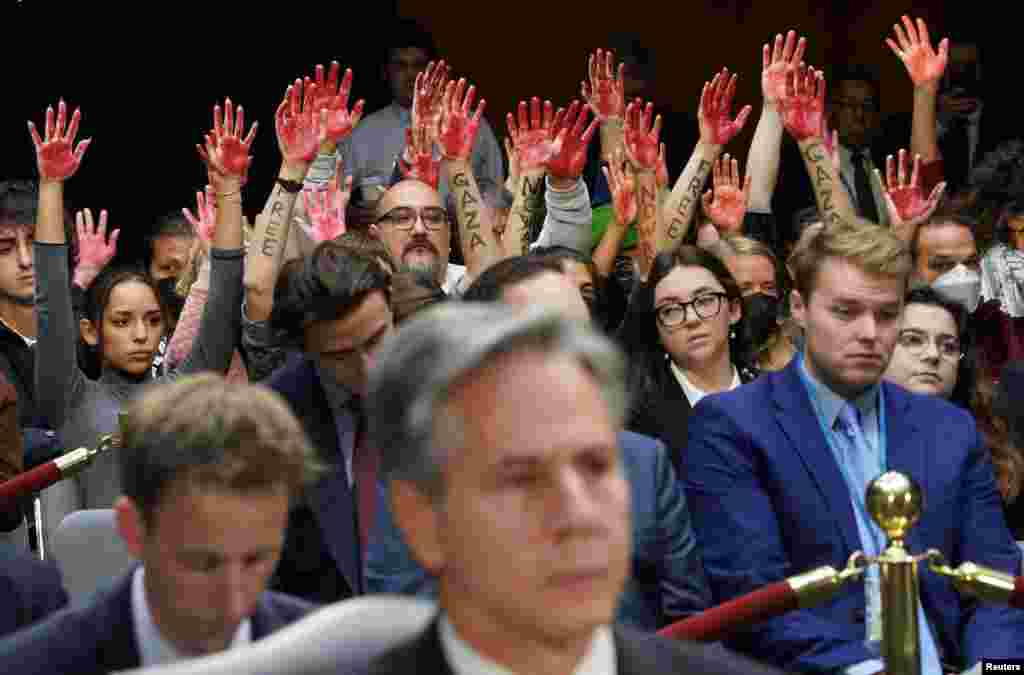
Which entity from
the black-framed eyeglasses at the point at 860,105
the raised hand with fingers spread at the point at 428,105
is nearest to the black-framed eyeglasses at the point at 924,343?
the raised hand with fingers spread at the point at 428,105

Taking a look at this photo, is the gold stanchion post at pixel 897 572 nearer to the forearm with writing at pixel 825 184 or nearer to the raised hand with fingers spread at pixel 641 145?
the forearm with writing at pixel 825 184

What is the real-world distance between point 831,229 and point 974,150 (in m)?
4.21

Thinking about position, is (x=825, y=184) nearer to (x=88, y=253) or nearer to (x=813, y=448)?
(x=88, y=253)

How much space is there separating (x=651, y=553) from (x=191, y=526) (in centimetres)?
137

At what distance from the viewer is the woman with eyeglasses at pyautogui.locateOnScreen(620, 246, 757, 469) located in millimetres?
4984

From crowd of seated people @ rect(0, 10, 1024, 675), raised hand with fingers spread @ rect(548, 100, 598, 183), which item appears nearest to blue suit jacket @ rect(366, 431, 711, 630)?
crowd of seated people @ rect(0, 10, 1024, 675)

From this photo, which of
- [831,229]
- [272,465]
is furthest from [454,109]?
[272,465]

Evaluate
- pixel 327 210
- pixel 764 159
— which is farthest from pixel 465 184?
pixel 764 159

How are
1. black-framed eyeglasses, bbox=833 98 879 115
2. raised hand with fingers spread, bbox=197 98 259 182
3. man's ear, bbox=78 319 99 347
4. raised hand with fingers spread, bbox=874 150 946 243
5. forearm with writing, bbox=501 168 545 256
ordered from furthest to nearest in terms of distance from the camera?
black-framed eyeglasses, bbox=833 98 879 115 < raised hand with fingers spread, bbox=874 150 946 243 < forearm with writing, bbox=501 168 545 256 < raised hand with fingers spread, bbox=197 98 259 182 < man's ear, bbox=78 319 99 347

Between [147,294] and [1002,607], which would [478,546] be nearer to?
[1002,607]

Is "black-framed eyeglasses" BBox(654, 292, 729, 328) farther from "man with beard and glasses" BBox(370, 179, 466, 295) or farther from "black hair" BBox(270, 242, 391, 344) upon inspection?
"black hair" BBox(270, 242, 391, 344)

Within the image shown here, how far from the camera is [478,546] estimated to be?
6.32ft

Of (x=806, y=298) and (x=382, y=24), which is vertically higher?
(x=382, y=24)

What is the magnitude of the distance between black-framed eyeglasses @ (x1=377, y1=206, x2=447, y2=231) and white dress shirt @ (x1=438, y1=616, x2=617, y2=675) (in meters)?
3.95
